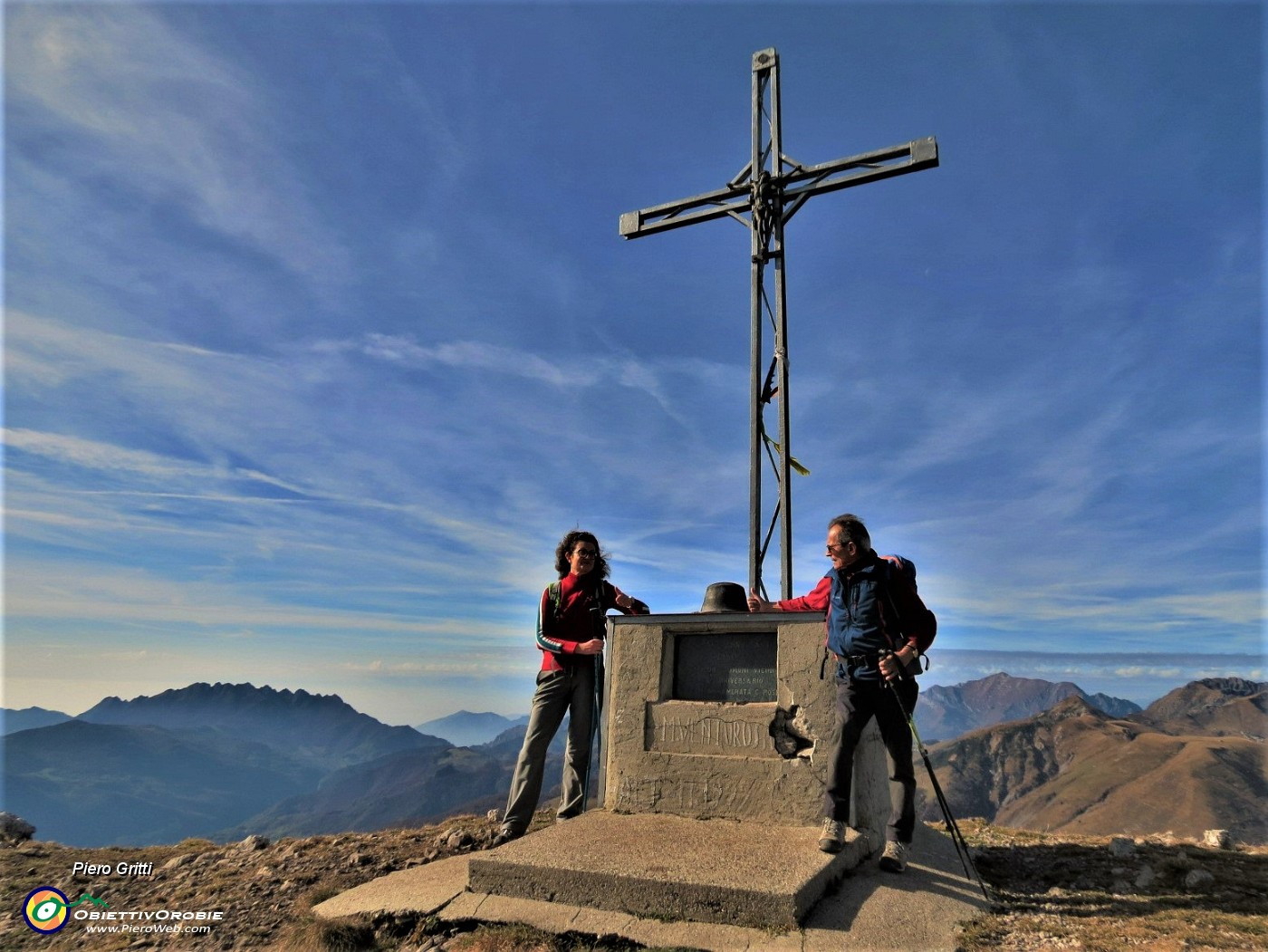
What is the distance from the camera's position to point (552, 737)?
21.8 ft

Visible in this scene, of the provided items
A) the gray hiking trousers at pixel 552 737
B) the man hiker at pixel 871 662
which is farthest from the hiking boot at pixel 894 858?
the gray hiking trousers at pixel 552 737

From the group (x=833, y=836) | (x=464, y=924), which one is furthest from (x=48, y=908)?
(x=833, y=836)

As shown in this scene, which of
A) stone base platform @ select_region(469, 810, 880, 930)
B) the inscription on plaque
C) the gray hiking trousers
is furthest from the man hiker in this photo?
the gray hiking trousers

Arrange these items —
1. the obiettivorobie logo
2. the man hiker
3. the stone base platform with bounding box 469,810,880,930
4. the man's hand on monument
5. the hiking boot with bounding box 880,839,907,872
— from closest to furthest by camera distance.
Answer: the stone base platform with bounding box 469,810,880,930 → the man hiker → the hiking boot with bounding box 880,839,907,872 → the obiettivorobie logo → the man's hand on monument

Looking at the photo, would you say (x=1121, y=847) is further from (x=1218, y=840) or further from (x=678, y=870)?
(x=678, y=870)

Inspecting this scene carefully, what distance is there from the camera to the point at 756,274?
877 cm

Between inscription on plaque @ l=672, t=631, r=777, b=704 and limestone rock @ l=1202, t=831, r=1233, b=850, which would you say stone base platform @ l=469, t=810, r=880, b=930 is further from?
limestone rock @ l=1202, t=831, r=1233, b=850

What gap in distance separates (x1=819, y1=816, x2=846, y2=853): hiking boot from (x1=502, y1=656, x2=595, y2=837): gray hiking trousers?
2465 millimetres

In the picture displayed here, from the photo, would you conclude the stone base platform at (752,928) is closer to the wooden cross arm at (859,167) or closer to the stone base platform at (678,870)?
the stone base platform at (678,870)

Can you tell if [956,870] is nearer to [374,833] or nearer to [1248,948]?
[1248,948]

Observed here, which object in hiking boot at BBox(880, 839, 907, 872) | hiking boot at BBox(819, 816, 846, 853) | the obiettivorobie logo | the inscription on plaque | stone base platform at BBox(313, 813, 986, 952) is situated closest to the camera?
stone base platform at BBox(313, 813, 986, 952)

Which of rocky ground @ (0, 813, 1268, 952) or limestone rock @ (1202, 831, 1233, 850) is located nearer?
rocky ground @ (0, 813, 1268, 952)

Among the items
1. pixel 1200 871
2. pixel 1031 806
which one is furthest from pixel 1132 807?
pixel 1200 871

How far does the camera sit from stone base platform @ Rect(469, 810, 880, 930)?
4.32 meters
